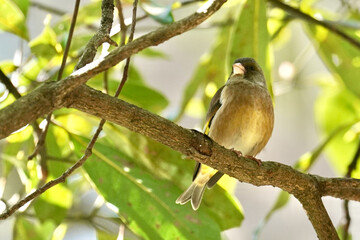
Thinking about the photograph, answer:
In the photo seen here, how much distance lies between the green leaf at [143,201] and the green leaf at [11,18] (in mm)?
520

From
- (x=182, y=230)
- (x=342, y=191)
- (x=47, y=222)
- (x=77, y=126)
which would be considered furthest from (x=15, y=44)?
(x=342, y=191)

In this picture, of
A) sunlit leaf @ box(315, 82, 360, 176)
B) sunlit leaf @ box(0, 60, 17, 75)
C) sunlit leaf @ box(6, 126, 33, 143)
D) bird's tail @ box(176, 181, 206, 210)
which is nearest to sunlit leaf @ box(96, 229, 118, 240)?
bird's tail @ box(176, 181, 206, 210)

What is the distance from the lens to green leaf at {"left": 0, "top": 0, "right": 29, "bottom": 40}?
2.69 meters

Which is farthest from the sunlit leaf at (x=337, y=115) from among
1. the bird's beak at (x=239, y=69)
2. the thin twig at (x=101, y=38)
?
the thin twig at (x=101, y=38)

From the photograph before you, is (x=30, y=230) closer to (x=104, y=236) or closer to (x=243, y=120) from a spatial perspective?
(x=104, y=236)

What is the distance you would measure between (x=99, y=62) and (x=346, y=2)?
7.86 ft

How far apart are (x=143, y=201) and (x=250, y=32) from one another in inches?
37.9

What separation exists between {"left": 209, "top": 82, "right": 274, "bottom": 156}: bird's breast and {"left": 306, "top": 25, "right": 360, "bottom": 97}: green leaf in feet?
1.27

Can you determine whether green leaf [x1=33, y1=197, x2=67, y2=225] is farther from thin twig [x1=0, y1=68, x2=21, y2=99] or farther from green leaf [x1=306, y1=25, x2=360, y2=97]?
green leaf [x1=306, y1=25, x2=360, y2=97]

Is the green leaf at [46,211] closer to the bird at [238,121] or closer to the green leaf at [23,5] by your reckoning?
the bird at [238,121]

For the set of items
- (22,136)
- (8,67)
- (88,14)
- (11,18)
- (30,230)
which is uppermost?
(88,14)

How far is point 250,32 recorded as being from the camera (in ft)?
9.88

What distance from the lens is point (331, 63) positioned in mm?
3301

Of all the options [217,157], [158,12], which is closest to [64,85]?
[217,157]
